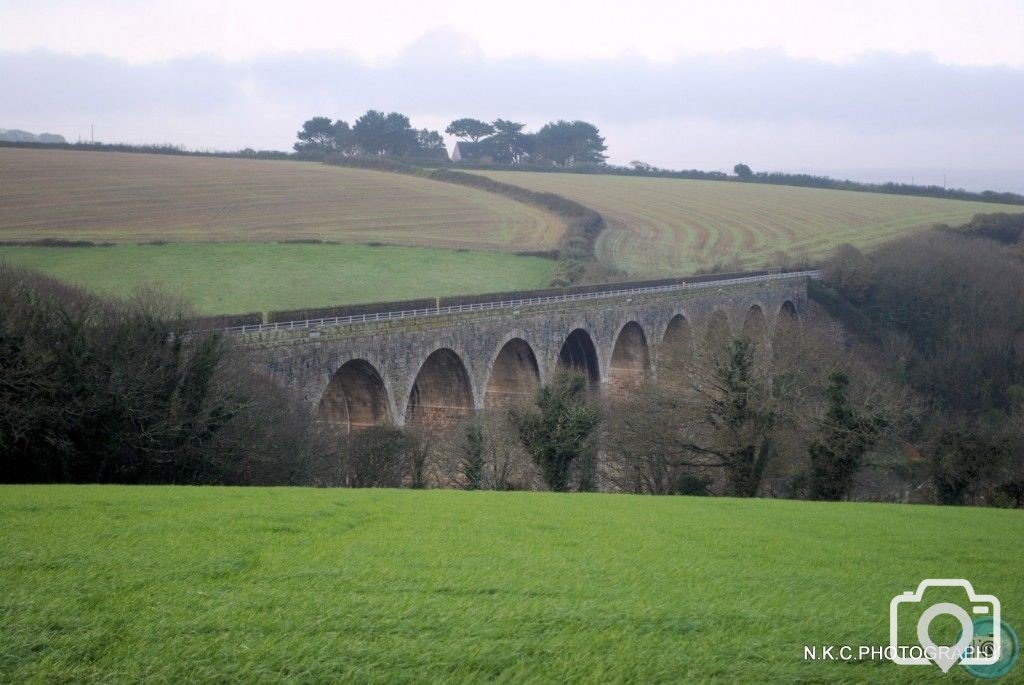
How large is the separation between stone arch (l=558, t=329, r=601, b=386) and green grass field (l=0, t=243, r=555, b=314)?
5.56 meters

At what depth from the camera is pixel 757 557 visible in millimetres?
8711

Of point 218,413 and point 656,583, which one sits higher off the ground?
point 656,583

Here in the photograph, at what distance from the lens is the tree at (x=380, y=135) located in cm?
8188

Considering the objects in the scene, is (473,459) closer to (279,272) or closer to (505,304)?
(505,304)

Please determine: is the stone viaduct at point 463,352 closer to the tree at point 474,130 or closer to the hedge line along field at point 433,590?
the hedge line along field at point 433,590

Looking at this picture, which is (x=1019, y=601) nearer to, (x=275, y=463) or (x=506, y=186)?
(x=275, y=463)

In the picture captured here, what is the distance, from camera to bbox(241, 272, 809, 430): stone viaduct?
22219 millimetres

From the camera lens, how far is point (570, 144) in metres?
97.3

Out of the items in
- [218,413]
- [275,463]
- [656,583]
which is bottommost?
[275,463]

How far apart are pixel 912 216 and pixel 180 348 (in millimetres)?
62160

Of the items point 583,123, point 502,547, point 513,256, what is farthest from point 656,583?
point 583,123

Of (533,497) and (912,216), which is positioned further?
(912,216)

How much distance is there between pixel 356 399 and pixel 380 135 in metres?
60.0

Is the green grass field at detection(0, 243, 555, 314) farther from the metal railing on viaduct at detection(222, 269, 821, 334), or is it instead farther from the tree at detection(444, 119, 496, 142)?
the tree at detection(444, 119, 496, 142)
